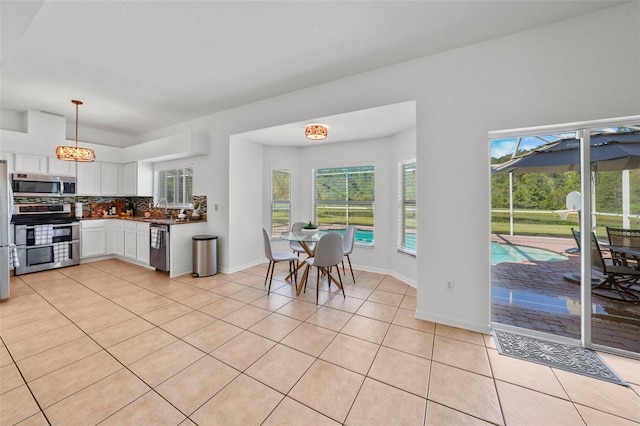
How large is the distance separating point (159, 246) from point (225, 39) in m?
3.58

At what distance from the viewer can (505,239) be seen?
9.14 feet

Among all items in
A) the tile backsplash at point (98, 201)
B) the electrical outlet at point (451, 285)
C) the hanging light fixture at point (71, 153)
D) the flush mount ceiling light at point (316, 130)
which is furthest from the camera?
the tile backsplash at point (98, 201)

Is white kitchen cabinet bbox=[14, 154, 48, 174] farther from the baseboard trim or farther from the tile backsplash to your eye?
the baseboard trim

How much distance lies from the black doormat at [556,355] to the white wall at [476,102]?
0.87ft

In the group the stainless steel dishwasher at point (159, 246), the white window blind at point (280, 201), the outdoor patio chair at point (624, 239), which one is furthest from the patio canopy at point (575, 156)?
the stainless steel dishwasher at point (159, 246)

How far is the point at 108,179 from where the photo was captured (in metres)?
5.57

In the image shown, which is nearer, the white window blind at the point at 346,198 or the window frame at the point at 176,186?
the white window blind at the point at 346,198

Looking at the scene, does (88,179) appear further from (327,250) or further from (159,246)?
(327,250)

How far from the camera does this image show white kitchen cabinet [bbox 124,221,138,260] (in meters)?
4.89

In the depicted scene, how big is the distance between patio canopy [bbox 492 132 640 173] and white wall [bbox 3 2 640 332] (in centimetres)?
26

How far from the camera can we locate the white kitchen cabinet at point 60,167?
4699mm

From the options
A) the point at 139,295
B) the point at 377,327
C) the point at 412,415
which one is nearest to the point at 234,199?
the point at 139,295

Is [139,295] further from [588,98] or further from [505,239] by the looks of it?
[588,98]

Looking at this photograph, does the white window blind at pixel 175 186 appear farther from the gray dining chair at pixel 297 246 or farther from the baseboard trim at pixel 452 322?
the baseboard trim at pixel 452 322
